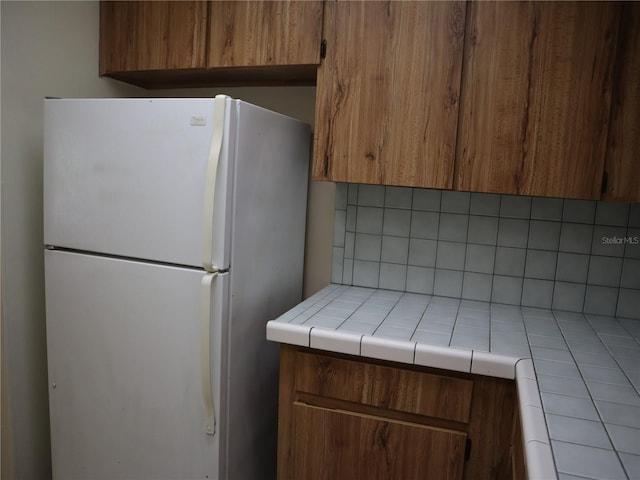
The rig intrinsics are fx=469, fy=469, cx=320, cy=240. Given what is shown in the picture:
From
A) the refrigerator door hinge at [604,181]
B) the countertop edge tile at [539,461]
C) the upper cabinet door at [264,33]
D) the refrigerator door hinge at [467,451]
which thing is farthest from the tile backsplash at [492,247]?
the countertop edge tile at [539,461]

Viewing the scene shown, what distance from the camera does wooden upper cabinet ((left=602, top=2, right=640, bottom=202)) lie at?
1.38 m

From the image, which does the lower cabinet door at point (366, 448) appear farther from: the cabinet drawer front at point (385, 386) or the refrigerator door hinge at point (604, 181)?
the refrigerator door hinge at point (604, 181)

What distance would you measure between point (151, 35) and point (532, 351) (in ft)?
5.85

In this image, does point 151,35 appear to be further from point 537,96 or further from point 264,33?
point 537,96

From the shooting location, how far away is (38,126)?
1.75 metres

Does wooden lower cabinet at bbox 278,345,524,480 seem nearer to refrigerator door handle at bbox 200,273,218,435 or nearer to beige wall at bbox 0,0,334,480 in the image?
refrigerator door handle at bbox 200,273,218,435

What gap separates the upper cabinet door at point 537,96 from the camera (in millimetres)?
1410

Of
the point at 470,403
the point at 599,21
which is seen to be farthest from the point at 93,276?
the point at 599,21

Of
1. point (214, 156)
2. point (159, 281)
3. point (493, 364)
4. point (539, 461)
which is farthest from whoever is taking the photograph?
point (159, 281)

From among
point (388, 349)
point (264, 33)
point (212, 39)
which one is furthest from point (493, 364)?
point (212, 39)

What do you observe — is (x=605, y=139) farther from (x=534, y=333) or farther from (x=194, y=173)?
(x=194, y=173)

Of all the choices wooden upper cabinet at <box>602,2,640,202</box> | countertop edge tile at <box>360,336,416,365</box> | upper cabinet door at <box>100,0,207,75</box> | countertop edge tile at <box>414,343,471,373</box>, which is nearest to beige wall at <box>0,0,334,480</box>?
upper cabinet door at <box>100,0,207,75</box>

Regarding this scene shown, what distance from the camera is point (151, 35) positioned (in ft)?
6.11

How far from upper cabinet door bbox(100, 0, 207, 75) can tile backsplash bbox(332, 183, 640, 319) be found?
0.81 m
